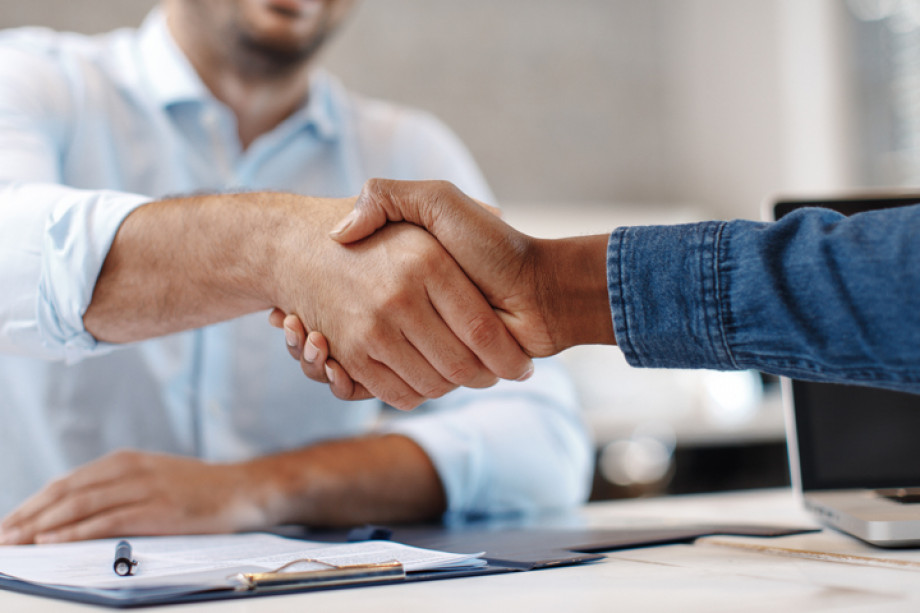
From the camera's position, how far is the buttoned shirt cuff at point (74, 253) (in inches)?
31.4

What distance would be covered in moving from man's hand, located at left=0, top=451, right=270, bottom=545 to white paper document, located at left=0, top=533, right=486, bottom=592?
0.04 meters

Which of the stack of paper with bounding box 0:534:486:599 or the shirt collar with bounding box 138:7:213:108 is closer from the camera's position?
the stack of paper with bounding box 0:534:486:599

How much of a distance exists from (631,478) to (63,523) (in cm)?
209

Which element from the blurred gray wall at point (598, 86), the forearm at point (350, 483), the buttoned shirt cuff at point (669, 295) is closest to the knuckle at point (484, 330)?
the buttoned shirt cuff at point (669, 295)

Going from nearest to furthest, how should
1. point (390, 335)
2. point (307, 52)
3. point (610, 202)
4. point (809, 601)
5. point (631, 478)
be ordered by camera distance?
point (809, 601)
point (390, 335)
point (307, 52)
point (631, 478)
point (610, 202)

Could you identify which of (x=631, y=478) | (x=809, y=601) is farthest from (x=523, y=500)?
(x=631, y=478)

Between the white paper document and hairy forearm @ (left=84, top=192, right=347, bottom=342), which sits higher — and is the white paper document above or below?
below

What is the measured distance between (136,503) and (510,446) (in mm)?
490

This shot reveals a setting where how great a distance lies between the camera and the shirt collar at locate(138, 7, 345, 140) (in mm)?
1252

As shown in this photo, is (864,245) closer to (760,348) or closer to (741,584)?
(760,348)

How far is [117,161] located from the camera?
1234 mm

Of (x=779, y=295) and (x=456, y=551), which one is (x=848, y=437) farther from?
(x=456, y=551)

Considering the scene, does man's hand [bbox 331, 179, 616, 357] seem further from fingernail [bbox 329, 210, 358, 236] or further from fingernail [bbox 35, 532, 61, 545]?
fingernail [bbox 35, 532, 61, 545]

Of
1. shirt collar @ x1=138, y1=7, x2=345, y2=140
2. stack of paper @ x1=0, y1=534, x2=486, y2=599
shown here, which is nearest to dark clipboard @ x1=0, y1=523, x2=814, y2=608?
stack of paper @ x1=0, y1=534, x2=486, y2=599
